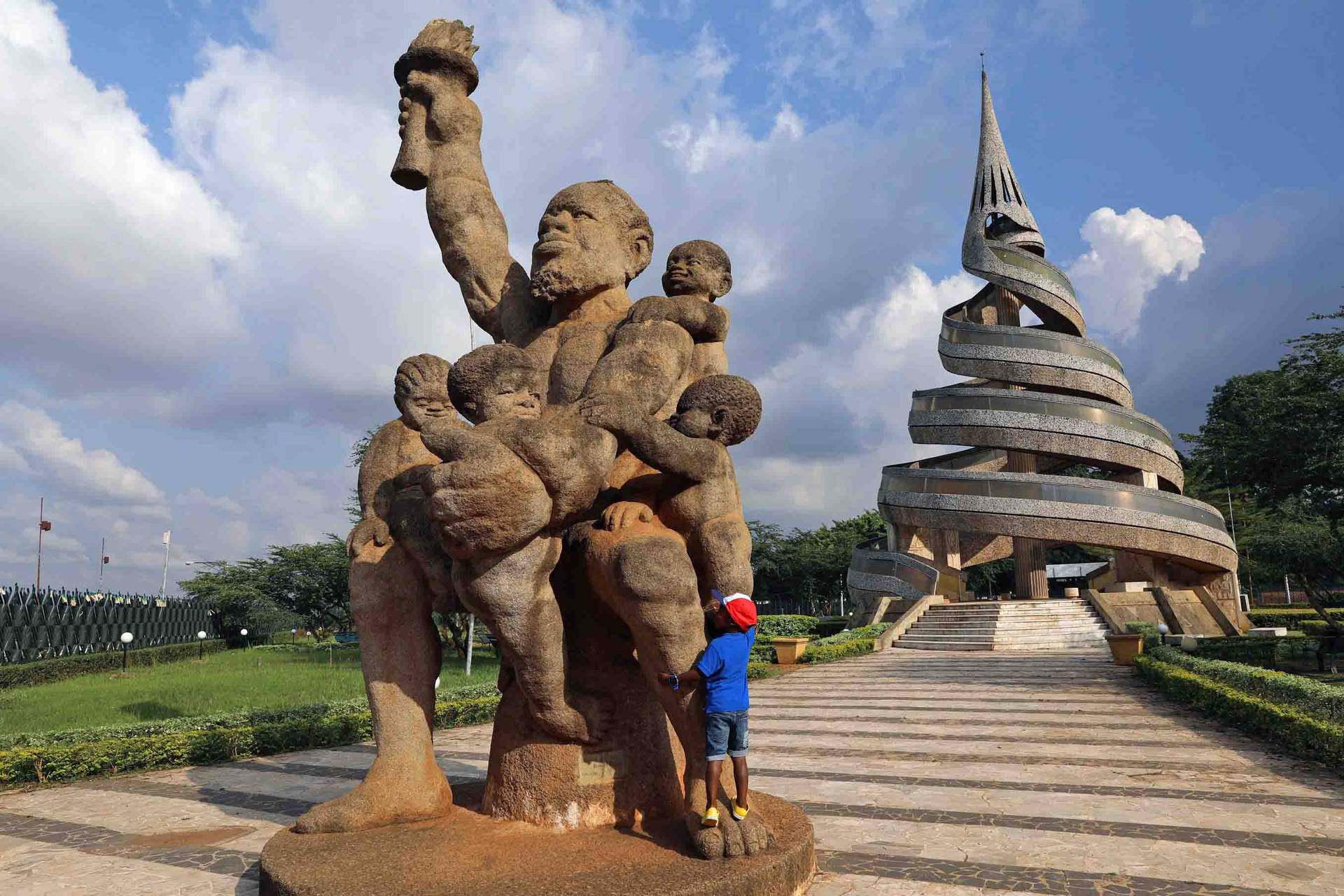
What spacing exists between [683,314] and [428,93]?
2579 millimetres

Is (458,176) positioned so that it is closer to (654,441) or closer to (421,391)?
(421,391)

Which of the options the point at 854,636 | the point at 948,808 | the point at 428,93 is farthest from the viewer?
the point at 854,636

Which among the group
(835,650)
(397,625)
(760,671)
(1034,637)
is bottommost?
(760,671)

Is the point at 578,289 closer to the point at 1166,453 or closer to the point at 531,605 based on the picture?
the point at 531,605

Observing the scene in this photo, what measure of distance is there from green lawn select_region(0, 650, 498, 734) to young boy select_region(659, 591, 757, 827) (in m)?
8.95

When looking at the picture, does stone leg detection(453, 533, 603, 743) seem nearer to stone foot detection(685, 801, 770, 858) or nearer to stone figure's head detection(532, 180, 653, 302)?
stone foot detection(685, 801, 770, 858)

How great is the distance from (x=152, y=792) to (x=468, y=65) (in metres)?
6.22

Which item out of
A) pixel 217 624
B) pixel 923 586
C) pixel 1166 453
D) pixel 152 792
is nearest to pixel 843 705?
pixel 152 792

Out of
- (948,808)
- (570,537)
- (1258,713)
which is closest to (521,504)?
(570,537)

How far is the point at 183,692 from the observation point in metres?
15.2

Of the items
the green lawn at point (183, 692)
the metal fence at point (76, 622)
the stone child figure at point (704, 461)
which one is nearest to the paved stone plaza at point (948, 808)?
the stone child figure at point (704, 461)

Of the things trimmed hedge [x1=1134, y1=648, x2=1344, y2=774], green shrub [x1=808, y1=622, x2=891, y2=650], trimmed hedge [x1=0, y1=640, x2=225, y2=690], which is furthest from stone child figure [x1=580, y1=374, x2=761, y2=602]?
trimmed hedge [x1=0, y1=640, x2=225, y2=690]

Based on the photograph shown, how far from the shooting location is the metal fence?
21938mm

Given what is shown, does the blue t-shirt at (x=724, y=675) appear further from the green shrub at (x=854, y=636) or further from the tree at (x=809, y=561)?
the tree at (x=809, y=561)
